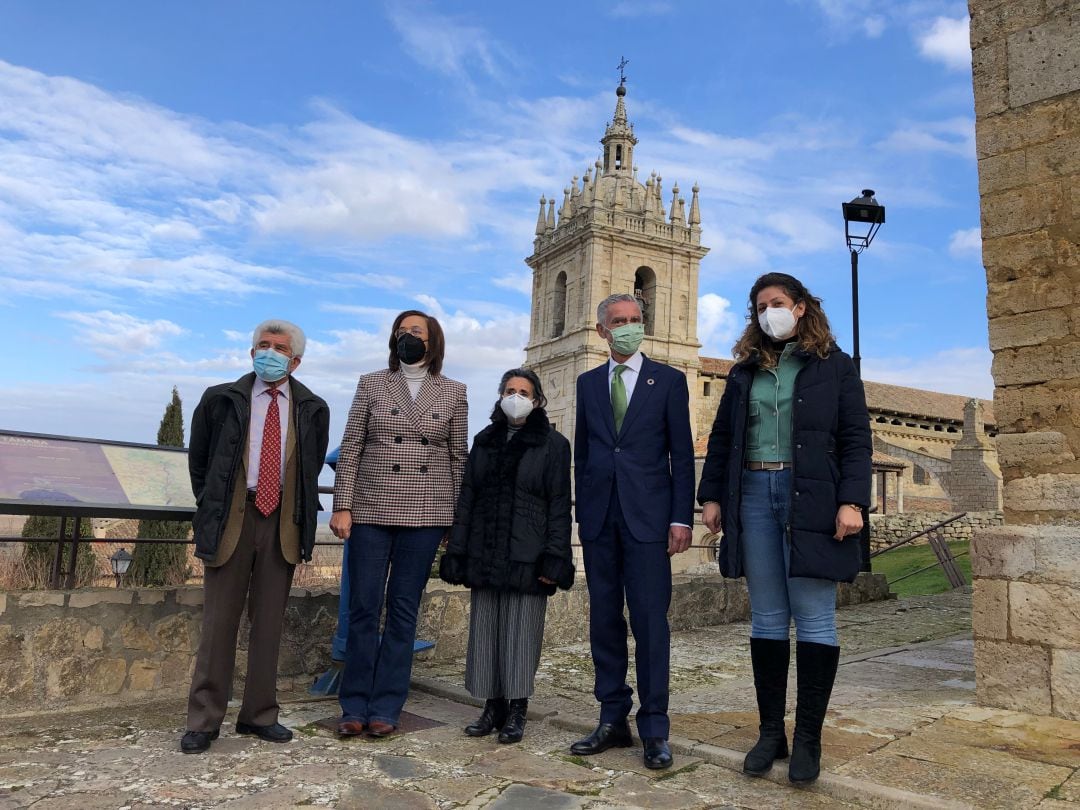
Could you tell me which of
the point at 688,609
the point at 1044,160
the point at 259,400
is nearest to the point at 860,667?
the point at 688,609

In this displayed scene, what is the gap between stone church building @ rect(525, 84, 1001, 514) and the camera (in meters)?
43.4

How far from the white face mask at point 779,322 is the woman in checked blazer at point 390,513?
159 cm

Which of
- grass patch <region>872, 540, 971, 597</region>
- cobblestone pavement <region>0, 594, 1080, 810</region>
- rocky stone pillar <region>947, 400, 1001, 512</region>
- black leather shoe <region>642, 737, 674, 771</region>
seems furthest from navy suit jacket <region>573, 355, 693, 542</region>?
rocky stone pillar <region>947, 400, 1001, 512</region>

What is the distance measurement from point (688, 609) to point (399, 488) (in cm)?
444

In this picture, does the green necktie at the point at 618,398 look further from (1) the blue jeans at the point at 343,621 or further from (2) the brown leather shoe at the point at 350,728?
(2) the brown leather shoe at the point at 350,728

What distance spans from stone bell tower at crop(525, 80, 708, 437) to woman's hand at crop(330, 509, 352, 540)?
38.3m

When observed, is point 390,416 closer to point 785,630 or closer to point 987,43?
point 785,630

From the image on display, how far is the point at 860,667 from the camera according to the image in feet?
18.5

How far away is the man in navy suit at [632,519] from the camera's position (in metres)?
3.70

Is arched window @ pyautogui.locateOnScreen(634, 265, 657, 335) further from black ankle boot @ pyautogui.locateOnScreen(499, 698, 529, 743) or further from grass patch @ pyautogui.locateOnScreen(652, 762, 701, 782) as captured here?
grass patch @ pyautogui.locateOnScreen(652, 762, 701, 782)

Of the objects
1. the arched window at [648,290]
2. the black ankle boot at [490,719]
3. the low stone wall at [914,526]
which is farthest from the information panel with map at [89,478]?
the arched window at [648,290]

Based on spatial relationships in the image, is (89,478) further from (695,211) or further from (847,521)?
(695,211)

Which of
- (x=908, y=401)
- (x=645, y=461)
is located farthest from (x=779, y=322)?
(x=908, y=401)

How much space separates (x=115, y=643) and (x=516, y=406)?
2.41m
